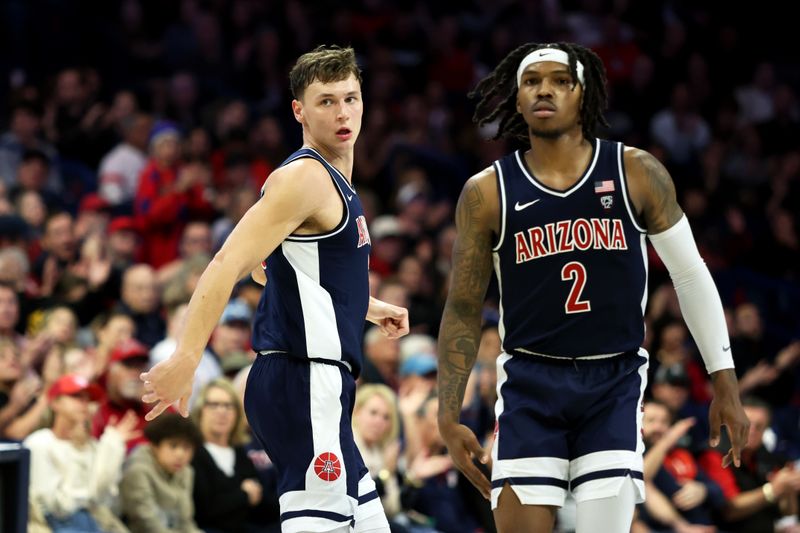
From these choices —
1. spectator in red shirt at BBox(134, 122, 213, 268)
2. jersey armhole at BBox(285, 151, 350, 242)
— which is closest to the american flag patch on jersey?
jersey armhole at BBox(285, 151, 350, 242)

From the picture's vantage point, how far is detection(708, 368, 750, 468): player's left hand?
4.82m

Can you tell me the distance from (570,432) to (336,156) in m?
1.28

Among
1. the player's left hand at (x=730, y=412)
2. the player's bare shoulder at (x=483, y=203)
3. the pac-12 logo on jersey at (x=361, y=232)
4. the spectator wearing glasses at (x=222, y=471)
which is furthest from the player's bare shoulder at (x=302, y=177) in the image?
the spectator wearing glasses at (x=222, y=471)

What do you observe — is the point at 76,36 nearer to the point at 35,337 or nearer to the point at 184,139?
the point at 184,139

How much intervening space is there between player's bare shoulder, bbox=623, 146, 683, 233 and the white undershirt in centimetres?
401

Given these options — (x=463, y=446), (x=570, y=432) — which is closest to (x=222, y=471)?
(x=463, y=446)

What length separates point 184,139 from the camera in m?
11.8

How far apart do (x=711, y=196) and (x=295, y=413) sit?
973 centimetres

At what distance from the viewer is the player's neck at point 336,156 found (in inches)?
189

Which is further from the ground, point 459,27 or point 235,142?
point 459,27

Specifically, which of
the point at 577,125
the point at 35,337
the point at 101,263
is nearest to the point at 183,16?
the point at 101,263

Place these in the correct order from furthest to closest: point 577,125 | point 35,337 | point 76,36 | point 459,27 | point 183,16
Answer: point 459,27 → point 183,16 → point 76,36 → point 35,337 → point 577,125

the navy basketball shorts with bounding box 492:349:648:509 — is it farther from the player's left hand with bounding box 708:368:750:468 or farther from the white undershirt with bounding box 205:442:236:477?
the white undershirt with bounding box 205:442:236:477

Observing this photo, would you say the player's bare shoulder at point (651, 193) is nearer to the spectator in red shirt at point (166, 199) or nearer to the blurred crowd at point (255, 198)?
the blurred crowd at point (255, 198)
